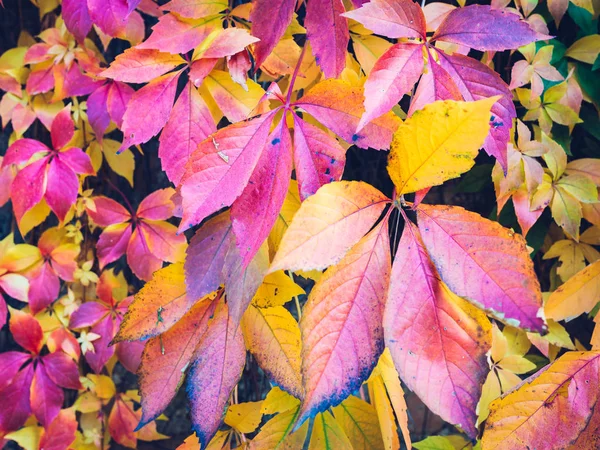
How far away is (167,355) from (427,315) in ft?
1.00

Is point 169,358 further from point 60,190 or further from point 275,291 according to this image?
point 60,190

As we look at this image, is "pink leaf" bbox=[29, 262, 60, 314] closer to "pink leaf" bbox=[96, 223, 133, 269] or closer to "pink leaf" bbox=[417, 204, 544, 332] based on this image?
"pink leaf" bbox=[96, 223, 133, 269]

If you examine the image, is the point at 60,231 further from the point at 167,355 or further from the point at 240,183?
the point at 240,183

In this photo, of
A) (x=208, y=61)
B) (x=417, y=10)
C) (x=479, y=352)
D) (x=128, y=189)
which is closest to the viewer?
(x=479, y=352)

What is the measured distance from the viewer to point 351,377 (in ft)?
1.24

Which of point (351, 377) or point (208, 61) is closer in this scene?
point (351, 377)

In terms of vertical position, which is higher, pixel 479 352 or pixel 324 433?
pixel 479 352

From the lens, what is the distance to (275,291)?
1.73 ft

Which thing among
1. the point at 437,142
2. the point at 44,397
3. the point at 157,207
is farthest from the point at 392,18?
the point at 44,397

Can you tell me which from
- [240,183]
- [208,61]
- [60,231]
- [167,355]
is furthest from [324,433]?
[60,231]

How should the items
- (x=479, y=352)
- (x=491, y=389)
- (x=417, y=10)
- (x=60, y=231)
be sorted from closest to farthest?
(x=479, y=352) < (x=417, y=10) < (x=491, y=389) < (x=60, y=231)

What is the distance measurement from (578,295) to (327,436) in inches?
15.0

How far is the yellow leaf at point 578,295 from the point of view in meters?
0.62

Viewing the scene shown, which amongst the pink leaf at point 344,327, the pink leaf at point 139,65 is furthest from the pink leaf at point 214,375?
the pink leaf at point 139,65
